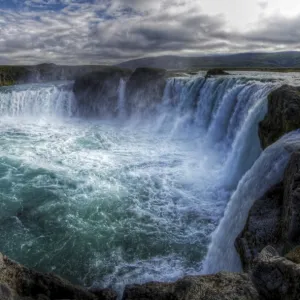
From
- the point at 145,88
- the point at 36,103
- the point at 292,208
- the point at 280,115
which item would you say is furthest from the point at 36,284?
the point at 36,103

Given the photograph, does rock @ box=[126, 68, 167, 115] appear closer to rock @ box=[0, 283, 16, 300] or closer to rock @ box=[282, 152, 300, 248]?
rock @ box=[282, 152, 300, 248]

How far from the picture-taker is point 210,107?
21.9m

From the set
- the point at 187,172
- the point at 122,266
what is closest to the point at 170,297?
the point at 122,266

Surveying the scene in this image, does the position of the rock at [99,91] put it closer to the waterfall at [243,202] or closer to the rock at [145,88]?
the rock at [145,88]

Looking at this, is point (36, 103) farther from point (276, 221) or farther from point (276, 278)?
point (276, 278)

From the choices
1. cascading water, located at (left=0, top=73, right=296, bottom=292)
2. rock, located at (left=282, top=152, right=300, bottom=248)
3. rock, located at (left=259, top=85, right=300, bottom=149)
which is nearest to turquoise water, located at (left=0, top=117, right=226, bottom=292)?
cascading water, located at (left=0, top=73, right=296, bottom=292)

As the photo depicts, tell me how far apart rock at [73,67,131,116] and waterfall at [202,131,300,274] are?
88.3ft

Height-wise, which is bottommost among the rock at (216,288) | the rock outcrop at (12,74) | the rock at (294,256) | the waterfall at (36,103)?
the rock at (216,288)

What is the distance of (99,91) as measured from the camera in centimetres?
3538

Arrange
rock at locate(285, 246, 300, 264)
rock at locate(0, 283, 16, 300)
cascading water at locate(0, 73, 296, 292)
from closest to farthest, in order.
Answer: rock at locate(285, 246, 300, 264) → rock at locate(0, 283, 16, 300) → cascading water at locate(0, 73, 296, 292)

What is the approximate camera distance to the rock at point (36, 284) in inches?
237

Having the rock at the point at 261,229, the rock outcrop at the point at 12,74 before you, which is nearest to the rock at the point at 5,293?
the rock at the point at 261,229

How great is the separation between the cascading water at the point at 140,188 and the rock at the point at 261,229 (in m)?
0.83

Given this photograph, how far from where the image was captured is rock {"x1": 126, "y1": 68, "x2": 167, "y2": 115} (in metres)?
29.8
